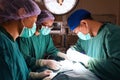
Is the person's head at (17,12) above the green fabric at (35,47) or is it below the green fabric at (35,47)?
above

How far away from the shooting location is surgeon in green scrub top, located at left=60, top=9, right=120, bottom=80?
6.47 feet

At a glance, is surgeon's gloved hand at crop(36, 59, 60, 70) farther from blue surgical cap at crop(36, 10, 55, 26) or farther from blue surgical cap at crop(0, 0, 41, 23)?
blue surgical cap at crop(0, 0, 41, 23)

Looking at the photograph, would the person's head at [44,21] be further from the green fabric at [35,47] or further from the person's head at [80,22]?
the person's head at [80,22]

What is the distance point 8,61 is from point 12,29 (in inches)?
11.7

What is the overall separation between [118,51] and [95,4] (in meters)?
1.74

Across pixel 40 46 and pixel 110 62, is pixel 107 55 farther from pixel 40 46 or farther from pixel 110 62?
pixel 40 46

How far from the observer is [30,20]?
185 centimetres

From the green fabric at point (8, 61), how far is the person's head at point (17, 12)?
0.35 ft

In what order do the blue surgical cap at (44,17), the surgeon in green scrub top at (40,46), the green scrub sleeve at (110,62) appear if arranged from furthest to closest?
the blue surgical cap at (44,17), the surgeon in green scrub top at (40,46), the green scrub sleeve at (110,62)

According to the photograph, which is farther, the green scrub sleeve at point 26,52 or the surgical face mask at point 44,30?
the surgical face mask at point 44,30

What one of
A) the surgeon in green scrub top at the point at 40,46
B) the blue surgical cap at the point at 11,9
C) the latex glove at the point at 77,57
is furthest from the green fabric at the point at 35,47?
the blue surgical cap at the point at 11,9

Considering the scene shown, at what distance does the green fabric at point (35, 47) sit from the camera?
2541 mm

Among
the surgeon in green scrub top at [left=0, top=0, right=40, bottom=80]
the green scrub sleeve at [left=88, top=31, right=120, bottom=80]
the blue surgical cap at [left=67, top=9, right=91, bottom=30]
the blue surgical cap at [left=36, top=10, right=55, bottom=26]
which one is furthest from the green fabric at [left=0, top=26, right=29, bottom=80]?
the blue surgical cap at [left=36, top=10, right=55, bottom=26]

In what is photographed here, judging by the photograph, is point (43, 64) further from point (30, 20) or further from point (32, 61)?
point (30, 20)
